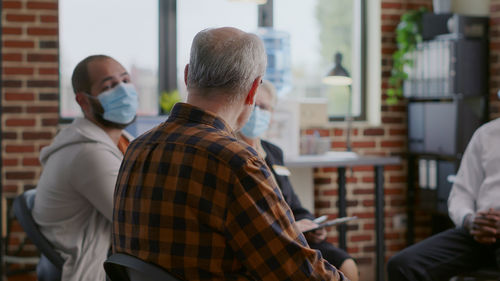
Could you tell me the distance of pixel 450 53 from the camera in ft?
12.2

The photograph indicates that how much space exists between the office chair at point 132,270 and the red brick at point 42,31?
8.74 feet

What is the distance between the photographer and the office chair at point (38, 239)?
5.97 ft

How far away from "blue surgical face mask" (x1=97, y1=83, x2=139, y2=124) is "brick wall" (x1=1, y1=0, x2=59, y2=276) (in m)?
1.76

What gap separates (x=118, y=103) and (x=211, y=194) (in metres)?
0.99

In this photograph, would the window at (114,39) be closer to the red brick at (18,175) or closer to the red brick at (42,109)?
the red brick at (42,109)

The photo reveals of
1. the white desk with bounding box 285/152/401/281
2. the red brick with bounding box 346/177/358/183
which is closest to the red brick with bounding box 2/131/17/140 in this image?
the white desk with bounding box 285/152/401/281

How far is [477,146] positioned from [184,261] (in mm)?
1800

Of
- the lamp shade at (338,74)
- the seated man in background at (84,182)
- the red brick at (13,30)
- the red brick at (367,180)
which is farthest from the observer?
the red brick at (367,180)

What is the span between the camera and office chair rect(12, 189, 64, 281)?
1818 millimetres

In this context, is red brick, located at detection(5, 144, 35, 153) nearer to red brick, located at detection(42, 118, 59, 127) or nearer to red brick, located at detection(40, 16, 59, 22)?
red brick, located at detection(42, 118, 59, 127)

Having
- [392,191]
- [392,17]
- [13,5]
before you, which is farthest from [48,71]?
[392,191]

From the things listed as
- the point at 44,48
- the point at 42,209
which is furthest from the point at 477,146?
the point at 44,48

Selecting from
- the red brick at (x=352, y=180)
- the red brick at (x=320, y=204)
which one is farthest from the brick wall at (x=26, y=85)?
the red brick at (x=352, y=180)

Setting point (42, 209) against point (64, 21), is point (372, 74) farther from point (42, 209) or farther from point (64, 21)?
point (42, 209)
